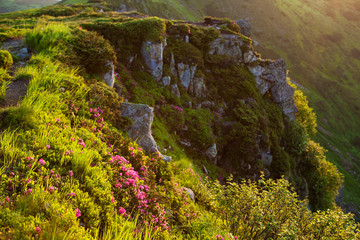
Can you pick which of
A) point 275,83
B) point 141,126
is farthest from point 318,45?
point 141,126

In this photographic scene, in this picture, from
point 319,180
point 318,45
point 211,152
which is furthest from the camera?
point 318,45

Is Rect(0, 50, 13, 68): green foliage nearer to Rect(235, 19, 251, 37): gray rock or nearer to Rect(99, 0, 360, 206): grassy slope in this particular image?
Rect(235, 19, 251, 37): gray rock

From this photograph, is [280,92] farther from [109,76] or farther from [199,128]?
[109,76]

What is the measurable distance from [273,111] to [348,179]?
63.5 meters

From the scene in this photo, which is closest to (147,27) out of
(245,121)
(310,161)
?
(245,121)

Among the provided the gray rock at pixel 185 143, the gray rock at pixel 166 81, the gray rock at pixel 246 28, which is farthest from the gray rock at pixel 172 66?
the gray rock at pixel 246 28

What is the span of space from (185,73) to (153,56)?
13.1 ft

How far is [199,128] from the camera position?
18.2 m

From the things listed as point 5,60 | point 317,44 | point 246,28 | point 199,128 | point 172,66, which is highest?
point 246,28

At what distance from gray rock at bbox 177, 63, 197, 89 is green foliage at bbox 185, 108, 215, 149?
3.39 metres

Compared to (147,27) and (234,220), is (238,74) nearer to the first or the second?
(147,27)

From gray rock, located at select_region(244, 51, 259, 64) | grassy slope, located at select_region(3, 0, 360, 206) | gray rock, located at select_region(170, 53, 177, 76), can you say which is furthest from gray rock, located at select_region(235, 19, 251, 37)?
grassy slope, located at select_region(3, 0, 360, 206)

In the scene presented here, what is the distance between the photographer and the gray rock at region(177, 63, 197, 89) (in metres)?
20.6

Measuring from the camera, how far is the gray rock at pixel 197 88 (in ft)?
68.9
